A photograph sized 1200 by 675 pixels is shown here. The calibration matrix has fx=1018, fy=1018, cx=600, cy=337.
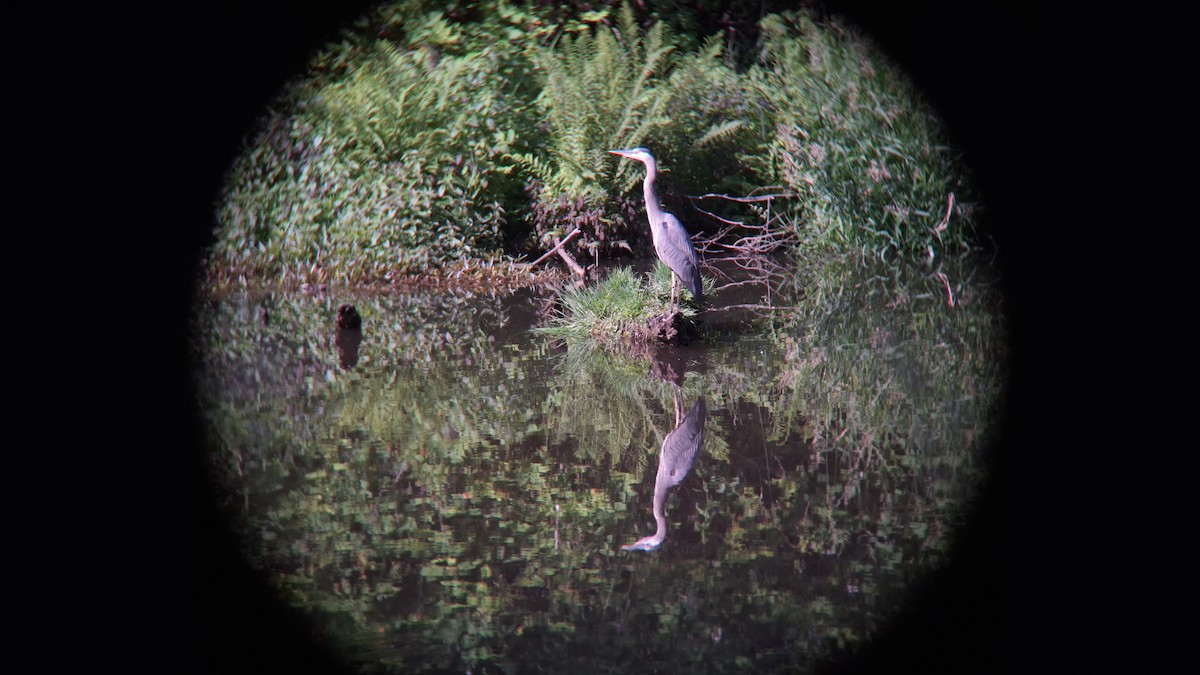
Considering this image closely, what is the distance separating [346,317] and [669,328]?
2.12 meters

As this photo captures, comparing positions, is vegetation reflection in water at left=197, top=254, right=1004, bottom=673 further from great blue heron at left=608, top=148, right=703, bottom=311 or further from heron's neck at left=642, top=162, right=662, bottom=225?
heron's neck at left=642, top=162, right=662, bottom=225

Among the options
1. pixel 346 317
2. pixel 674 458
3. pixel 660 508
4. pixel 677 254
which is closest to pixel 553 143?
pixel 346 317

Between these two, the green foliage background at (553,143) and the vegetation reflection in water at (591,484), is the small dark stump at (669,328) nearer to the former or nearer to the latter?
the vegetation reflection in water at (591,484)

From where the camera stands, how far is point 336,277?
8.27 m

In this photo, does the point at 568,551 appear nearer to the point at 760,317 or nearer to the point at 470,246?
the point at 760,317

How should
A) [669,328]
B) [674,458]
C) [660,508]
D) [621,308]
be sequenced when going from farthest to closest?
1. [621,308]
2. [669,328]
3. [674,458]
4. [660,508]

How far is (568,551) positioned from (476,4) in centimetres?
739

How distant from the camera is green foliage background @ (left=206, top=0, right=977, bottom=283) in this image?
782cm

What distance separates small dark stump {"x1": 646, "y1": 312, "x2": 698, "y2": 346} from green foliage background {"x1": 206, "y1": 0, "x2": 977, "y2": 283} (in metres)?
1.89

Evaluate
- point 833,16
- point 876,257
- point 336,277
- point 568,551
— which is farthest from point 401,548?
point 833,16

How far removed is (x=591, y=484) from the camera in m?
4.01

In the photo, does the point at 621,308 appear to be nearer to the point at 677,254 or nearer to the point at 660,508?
the point at 677,254

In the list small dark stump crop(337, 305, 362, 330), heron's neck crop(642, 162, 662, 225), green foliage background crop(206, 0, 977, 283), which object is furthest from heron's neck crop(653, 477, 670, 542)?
green foliage background crop(206, 0, 977, 283)

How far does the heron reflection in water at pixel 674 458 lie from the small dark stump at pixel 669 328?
1.02 m
